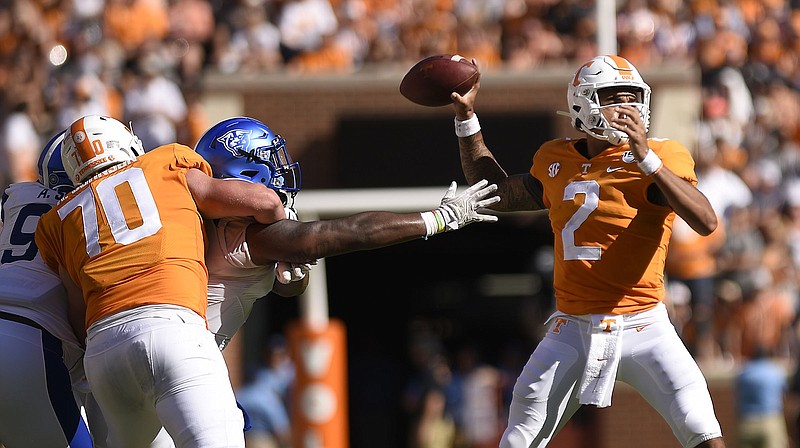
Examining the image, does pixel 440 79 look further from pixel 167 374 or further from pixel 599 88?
pixel 167 374

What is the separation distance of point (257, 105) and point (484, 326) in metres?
4.46

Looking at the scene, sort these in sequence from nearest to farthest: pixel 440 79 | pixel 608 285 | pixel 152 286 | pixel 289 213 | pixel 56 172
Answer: pixel 152 286, pixel 289 213, pixel 608 285, pixel 56 172, pixel 440 79

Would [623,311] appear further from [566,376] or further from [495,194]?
[495,194]

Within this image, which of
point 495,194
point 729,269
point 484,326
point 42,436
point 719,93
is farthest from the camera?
point 484,326

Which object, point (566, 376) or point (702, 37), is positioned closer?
point (566, 376)

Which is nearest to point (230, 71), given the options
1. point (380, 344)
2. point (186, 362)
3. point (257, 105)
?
point (257, 105)

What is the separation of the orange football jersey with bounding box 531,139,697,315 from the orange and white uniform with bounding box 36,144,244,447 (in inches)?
59.7

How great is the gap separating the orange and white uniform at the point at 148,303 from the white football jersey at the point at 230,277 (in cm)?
23

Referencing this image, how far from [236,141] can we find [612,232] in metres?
1.55

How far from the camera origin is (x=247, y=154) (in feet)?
17.8

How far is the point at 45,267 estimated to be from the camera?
5484mm

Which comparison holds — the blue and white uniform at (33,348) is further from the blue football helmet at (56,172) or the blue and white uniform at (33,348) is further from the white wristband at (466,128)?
the white wristband at (466,128)

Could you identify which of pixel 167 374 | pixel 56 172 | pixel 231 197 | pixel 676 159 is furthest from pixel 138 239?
pixel 676 159

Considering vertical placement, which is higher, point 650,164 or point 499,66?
point 650,164
